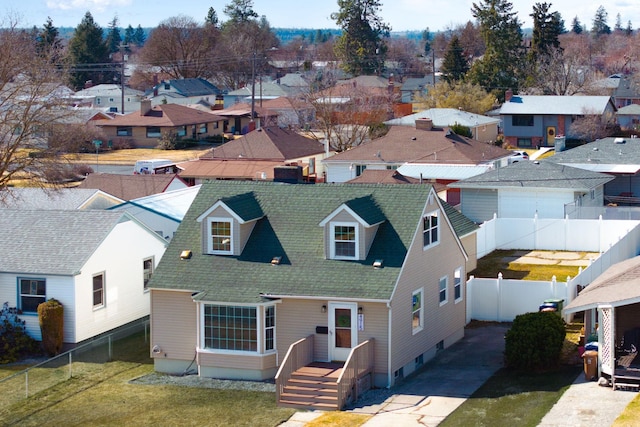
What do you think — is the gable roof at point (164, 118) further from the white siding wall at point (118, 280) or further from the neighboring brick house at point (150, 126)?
the white siding wall at point (118, 280)

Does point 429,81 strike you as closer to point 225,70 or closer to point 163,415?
point 225,70

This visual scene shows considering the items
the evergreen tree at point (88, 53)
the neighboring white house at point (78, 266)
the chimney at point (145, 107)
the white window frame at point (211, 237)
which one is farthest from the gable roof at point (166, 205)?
the evergreen tree at point (88, 53)

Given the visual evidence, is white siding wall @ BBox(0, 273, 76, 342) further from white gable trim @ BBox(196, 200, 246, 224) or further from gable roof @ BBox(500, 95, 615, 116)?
gable roof @ BBox(500, 95, 615, 116)

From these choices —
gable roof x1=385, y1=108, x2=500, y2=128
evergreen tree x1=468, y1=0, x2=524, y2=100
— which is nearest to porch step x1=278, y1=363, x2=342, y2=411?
gable roof x1=385, y1=108, x2=500, y2=128

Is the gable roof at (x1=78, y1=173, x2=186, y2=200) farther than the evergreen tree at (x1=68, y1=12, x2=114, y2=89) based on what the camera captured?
No

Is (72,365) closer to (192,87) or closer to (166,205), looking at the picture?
(166,205)

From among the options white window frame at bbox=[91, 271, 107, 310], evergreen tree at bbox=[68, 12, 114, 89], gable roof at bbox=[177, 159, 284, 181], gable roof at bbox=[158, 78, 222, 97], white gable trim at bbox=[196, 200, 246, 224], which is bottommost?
white window frame at bbox=[91, 271, 107, 310]
